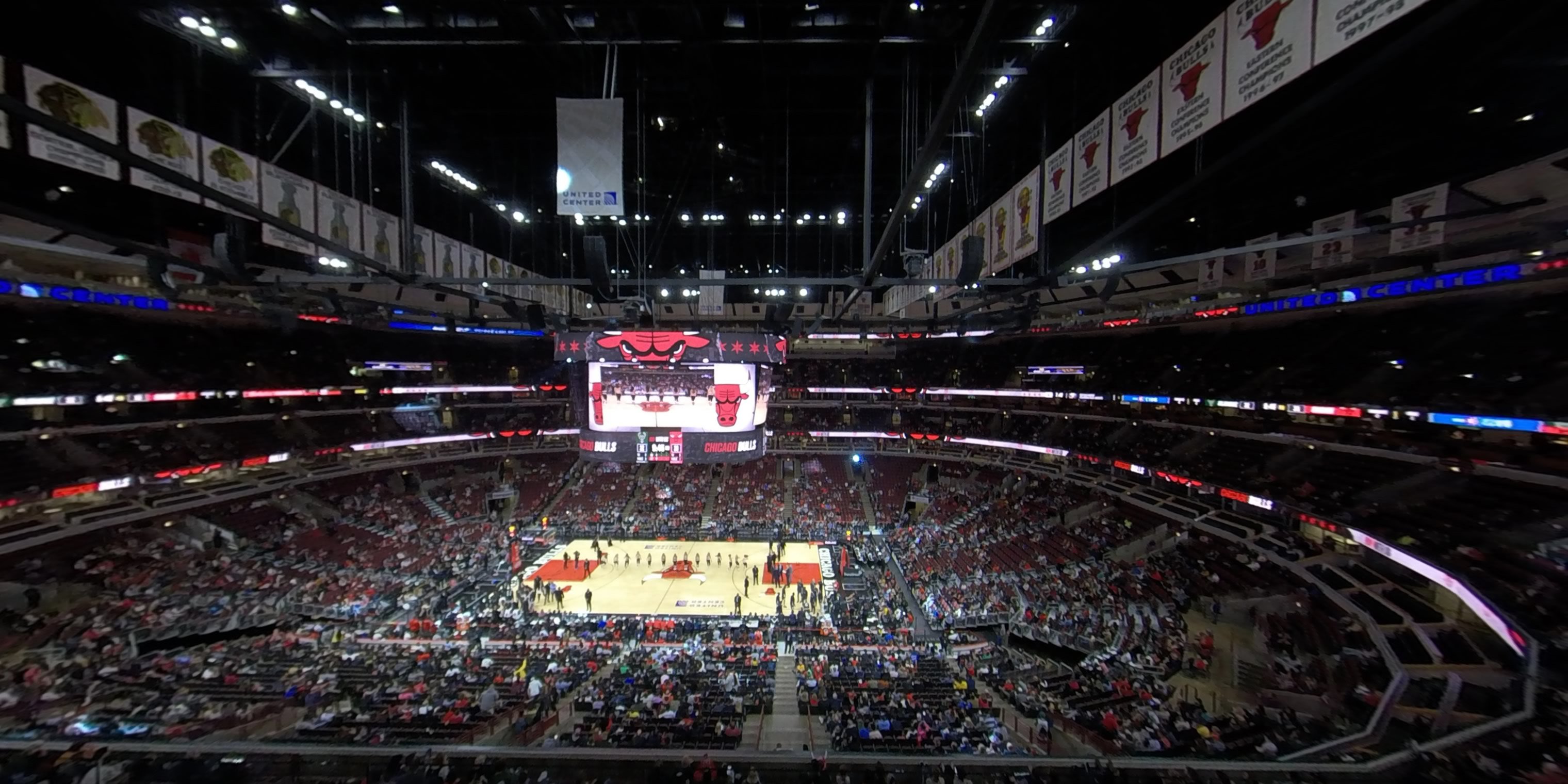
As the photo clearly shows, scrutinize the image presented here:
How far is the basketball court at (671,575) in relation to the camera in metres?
19.7

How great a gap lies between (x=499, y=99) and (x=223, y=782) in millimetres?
10211

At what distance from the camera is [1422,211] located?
33.6 feet

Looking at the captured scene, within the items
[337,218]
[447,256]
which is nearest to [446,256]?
[447,256]

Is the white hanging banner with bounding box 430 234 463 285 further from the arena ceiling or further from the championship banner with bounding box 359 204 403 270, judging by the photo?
the arena ceiling

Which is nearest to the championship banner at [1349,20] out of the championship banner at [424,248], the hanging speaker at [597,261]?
the hanging speaker at [597,261]

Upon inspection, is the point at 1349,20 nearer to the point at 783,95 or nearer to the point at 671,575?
the point at 783,95

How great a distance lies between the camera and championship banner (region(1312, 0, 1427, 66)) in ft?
13.3

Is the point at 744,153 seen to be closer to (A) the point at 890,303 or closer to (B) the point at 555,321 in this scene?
(B) the point at 555,321

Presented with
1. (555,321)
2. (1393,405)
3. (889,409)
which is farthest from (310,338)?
(1393,405)

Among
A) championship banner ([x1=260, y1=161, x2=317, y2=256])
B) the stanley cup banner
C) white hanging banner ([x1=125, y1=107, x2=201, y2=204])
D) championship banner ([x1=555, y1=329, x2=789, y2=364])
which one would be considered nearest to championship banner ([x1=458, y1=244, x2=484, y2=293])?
championship banner ([x1=555, y1=329, x2=789, y2=364])

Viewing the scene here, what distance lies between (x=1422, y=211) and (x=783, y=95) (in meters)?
11.2

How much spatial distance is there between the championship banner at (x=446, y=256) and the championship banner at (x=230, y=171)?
11.4 ft

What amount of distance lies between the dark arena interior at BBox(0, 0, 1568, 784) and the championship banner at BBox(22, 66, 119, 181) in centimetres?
6

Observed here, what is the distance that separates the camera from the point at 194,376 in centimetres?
2084
